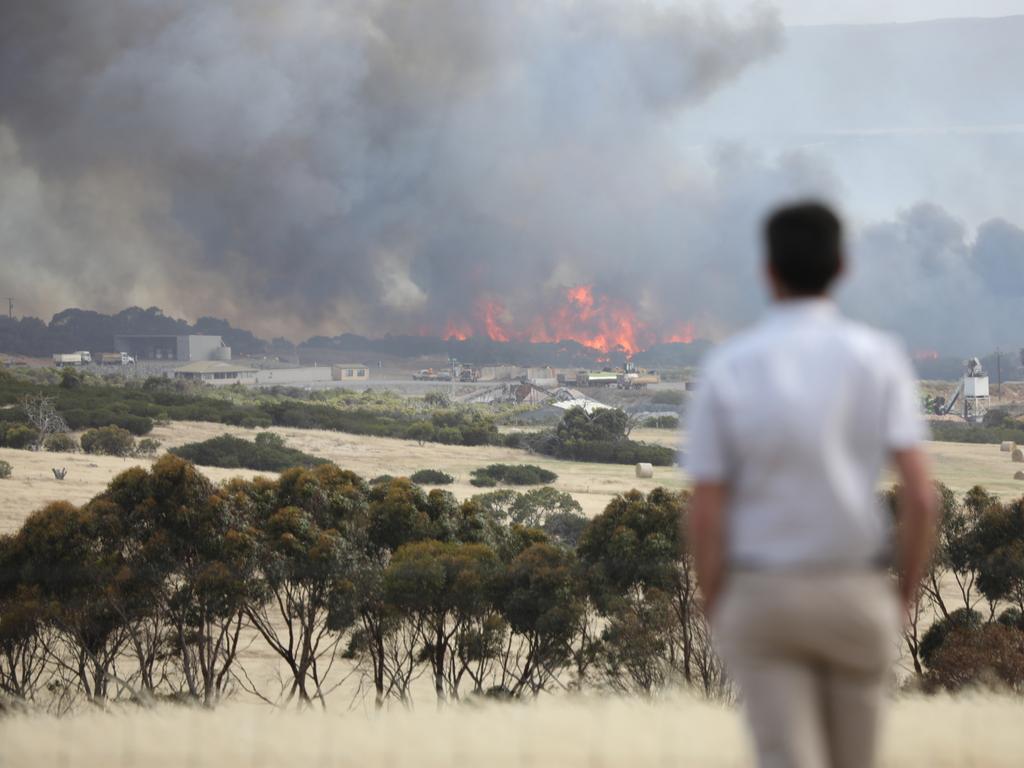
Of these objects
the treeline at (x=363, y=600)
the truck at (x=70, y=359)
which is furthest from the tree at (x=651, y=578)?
the truck at (x=70, y=359)

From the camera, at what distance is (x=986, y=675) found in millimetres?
9711

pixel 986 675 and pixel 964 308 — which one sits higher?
pixel 964 308

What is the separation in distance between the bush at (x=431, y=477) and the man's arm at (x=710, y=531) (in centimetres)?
3088

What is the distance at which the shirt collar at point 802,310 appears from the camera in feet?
6.25

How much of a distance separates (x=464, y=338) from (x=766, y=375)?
54.1m

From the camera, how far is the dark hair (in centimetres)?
191

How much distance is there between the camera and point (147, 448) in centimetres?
3409

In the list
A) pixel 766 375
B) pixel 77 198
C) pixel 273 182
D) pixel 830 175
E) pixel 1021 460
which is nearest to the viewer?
pixel 766 375

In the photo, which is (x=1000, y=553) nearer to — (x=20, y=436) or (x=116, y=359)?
(x=20, y=436)

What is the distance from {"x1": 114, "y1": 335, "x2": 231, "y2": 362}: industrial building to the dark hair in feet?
165

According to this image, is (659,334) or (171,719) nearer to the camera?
(171,719)

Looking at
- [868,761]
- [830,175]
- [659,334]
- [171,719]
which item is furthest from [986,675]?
[659,334]

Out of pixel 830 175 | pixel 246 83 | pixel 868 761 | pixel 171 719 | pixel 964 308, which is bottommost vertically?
pixel 171 719

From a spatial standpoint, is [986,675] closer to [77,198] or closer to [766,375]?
[766,375]
